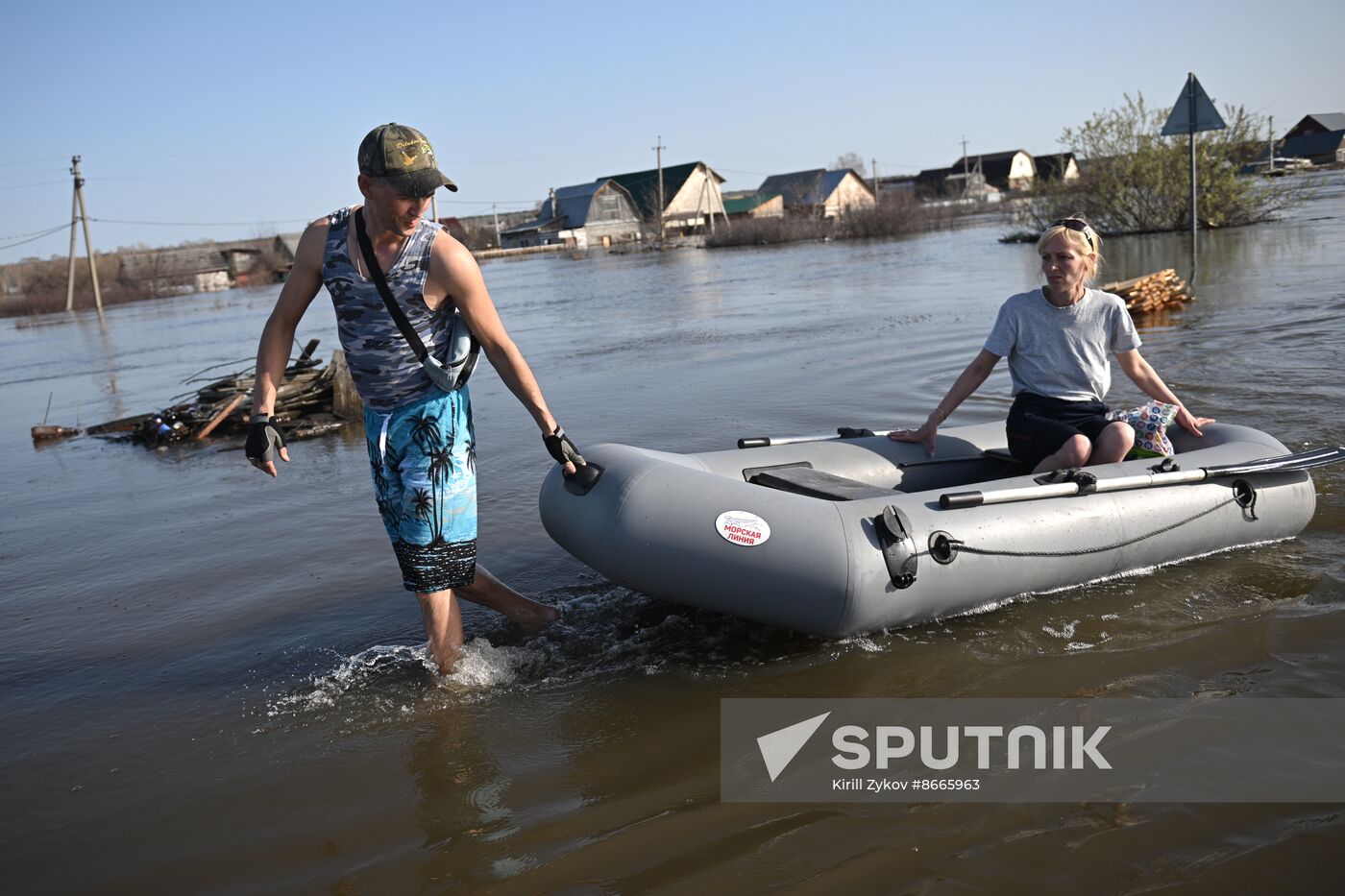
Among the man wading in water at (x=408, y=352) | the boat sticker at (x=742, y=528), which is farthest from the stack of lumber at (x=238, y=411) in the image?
the boat sticker at (x=742, y=528)

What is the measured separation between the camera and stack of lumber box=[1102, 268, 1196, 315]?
12.1 m

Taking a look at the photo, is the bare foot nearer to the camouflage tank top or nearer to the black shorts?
the camouflage tank top

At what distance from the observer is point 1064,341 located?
190 inches

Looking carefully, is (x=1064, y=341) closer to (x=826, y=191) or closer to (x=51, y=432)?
(x=51, y=432)

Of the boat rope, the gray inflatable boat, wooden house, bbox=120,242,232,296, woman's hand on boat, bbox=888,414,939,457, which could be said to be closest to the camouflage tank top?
the gray inflatable boat

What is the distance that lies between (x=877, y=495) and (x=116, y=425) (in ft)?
30.9

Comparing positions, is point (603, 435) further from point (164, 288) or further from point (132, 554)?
point (164, 288)

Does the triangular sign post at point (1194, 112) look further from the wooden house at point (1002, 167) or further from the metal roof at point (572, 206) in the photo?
the wooden house at point (1002, 167)

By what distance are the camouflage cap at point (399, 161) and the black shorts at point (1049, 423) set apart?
293 centimetres

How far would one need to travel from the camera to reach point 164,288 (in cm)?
5338

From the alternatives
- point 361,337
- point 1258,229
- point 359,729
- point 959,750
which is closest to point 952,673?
point 959,750

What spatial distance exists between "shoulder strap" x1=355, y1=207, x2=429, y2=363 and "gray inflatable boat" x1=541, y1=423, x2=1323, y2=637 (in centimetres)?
103

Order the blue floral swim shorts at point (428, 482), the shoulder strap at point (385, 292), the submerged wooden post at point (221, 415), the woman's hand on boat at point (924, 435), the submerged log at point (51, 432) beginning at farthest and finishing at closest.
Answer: the submerged log at point (51, 432) < the submerged wooden post at point (221, 415) < the woman's hand on boat at point (924, 435) < the blue floral swim shorts at point (428, 482) < the shoulder strap at point (385, 292)

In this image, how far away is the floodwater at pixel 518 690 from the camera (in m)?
2.82
